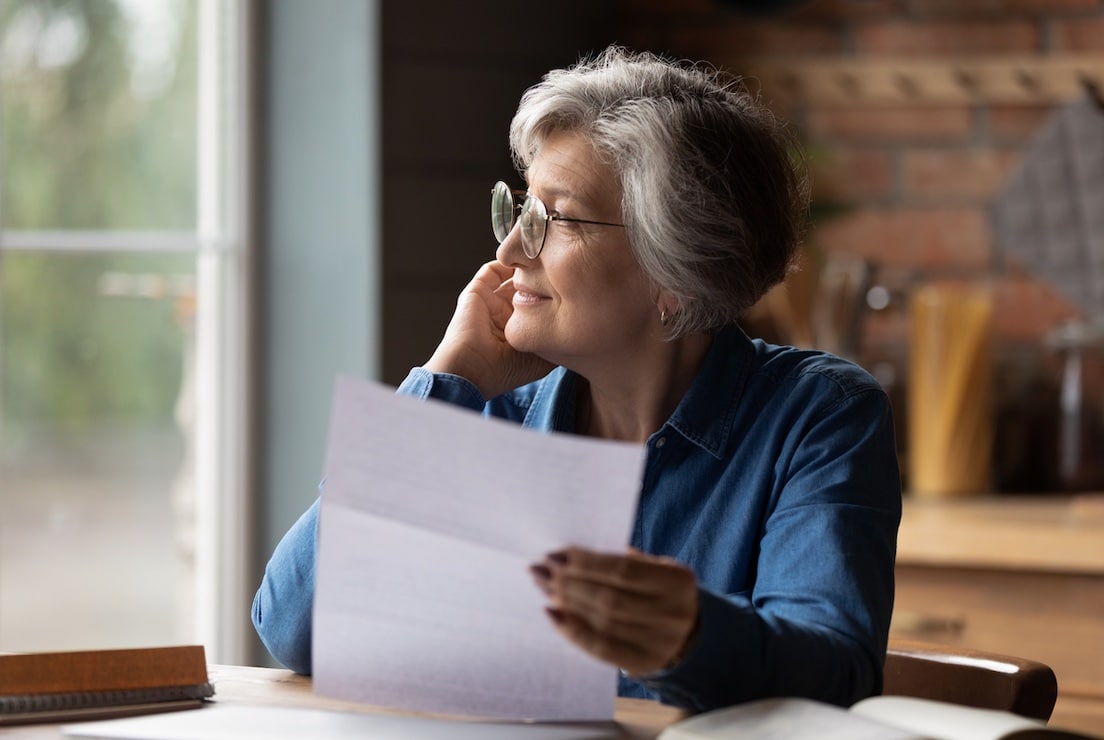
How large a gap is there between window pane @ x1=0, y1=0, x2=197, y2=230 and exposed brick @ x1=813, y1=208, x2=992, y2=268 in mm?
1244

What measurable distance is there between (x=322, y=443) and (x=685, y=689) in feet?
5.42

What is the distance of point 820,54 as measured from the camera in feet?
9.34

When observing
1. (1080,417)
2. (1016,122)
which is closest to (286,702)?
(1080,417)

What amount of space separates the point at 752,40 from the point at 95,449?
150cm

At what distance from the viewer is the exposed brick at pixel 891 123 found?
2.77 metres

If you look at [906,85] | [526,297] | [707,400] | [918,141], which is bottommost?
[707,400]

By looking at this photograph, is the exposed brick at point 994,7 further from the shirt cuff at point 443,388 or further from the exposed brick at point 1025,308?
the shirt cuff at point 443,388

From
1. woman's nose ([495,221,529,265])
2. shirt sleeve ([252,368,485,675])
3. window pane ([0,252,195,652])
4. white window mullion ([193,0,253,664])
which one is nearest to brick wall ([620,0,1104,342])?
white window mullion ([193,0,253,664])

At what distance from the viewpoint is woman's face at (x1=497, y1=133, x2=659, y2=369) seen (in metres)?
1.38

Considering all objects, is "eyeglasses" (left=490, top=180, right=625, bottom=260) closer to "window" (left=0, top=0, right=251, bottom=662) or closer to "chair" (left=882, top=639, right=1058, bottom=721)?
"chair" (left=882, top=639, right=1058, bottom=721)

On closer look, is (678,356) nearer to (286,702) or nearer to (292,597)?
(292,597)

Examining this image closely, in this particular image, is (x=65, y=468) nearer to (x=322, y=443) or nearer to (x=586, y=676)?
(x=322, y=443)

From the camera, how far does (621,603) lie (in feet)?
3.04

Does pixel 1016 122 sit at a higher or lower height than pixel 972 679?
higher
